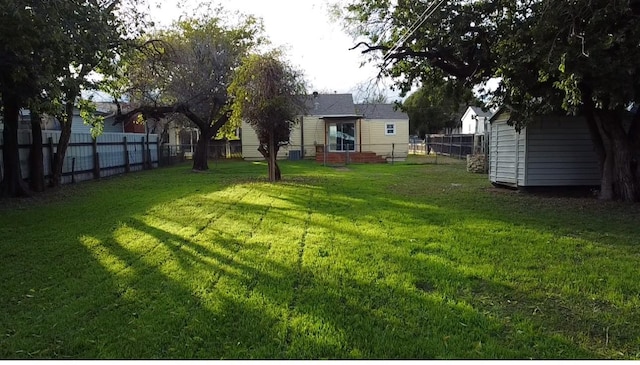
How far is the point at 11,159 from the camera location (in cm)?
1205

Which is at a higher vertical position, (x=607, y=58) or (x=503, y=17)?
(x=503, y=17)

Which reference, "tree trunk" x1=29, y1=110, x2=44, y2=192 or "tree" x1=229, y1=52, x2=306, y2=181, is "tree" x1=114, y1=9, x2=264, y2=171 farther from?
"tree trunk" x1=29, y1=110, x2=44, y2=192

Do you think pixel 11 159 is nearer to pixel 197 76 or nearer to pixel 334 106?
pixel 197 76

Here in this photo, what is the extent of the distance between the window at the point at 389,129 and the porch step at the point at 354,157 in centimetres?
324

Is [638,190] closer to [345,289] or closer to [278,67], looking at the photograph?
[345,289]

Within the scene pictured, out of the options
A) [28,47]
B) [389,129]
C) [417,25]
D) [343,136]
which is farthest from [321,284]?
[389,129]

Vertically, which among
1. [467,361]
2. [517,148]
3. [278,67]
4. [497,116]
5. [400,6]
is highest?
[400,6]

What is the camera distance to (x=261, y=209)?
31.7 ft

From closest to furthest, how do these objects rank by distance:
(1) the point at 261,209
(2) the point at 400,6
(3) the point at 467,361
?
(3) the point at 467,361 < (1) the point at 261,209 < (2) the point at 400,6

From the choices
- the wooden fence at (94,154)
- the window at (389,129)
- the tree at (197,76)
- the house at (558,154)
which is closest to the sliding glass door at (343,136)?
the window at (389,129)

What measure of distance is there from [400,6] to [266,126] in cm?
570

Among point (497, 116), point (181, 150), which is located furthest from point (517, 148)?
point (181, 150)

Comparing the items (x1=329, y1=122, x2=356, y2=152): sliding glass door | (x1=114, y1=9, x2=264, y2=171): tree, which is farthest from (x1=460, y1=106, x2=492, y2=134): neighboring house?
(x1=114, y1=9, x2=264, y2=171): tree

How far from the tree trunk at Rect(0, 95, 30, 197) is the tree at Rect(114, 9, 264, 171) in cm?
737
